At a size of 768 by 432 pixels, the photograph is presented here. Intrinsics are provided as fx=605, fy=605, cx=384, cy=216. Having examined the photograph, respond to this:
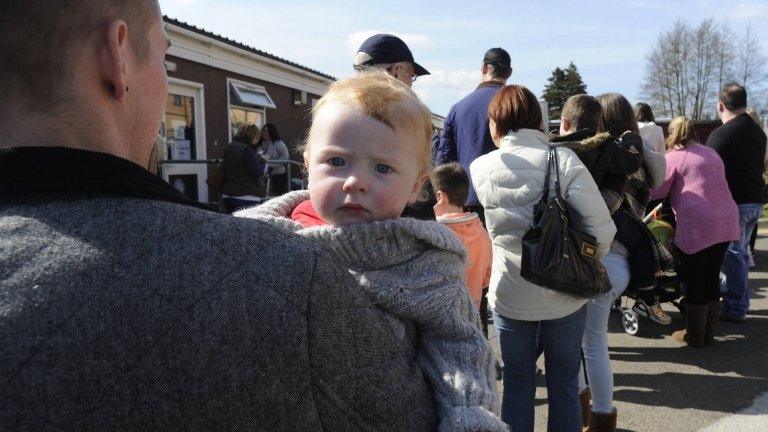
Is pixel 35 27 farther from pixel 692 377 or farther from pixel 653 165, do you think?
pixel 692 377

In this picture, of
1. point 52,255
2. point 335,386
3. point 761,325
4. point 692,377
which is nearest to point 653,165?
point 692,377

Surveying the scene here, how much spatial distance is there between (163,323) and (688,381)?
4.81 m

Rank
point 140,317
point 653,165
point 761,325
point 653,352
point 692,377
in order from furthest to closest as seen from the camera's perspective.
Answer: point 761,325 → point 653,352 → point 692,377 → point 653,165 → point 140,317

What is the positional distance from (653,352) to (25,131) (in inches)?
217

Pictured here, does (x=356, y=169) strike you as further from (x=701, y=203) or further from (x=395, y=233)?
(x=701, y=203)

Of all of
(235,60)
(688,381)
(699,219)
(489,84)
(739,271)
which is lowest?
(688,381)

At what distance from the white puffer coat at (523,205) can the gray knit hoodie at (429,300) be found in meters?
1.85

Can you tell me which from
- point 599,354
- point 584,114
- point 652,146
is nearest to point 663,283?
point 652,146

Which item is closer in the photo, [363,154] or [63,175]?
[63,175]

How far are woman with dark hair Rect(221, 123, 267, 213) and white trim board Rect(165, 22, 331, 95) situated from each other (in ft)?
7.16

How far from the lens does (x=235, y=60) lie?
11.6 meters

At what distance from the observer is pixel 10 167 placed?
88cm

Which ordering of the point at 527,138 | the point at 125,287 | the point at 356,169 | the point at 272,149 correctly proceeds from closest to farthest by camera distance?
1. the point at 125,287
2. the point at 356,169
3. the point at 527,138
4. the point at 272,149

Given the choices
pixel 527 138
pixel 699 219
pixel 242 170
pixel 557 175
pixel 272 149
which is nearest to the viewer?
pixel 557 175
